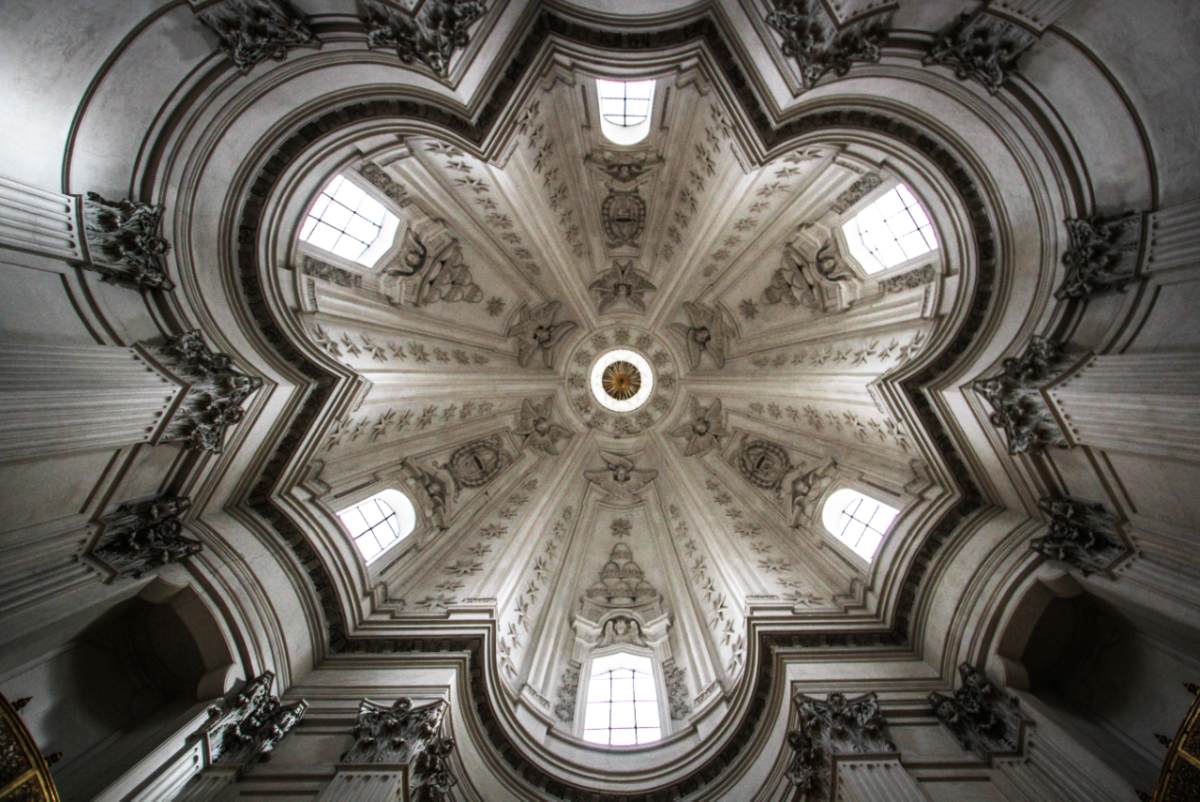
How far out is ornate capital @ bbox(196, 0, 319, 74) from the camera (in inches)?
255

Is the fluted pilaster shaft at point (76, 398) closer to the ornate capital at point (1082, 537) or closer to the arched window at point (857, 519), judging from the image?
the ornate capital at point (1082, 537)

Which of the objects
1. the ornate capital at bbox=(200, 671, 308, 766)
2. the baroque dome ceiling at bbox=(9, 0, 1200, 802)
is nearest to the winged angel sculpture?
the baroque dome ceiling at bbox=(9, 0, 1200, 802)

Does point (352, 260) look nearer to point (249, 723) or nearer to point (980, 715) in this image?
point (249, 723)

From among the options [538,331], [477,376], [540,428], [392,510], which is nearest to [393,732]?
[392,510]

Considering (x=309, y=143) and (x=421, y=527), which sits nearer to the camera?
(x=309, y=143)

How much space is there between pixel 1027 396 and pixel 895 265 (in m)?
4.99

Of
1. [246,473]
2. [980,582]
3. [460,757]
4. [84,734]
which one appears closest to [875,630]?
[980,582]

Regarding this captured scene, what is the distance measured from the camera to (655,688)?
13.8 m

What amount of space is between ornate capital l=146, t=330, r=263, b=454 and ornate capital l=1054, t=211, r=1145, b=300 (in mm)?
11252

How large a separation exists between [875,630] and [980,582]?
2360 millimetres

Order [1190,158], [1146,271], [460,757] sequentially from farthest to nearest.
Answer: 1. [460,757]
2. [1146,271]
3. [1190,158]

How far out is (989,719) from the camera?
25.8ft

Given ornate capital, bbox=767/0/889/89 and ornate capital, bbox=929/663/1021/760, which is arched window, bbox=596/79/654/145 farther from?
ornate capital, bbox=929/663/1021/760

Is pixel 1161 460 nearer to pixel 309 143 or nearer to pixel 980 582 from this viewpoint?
pixel 980 582
